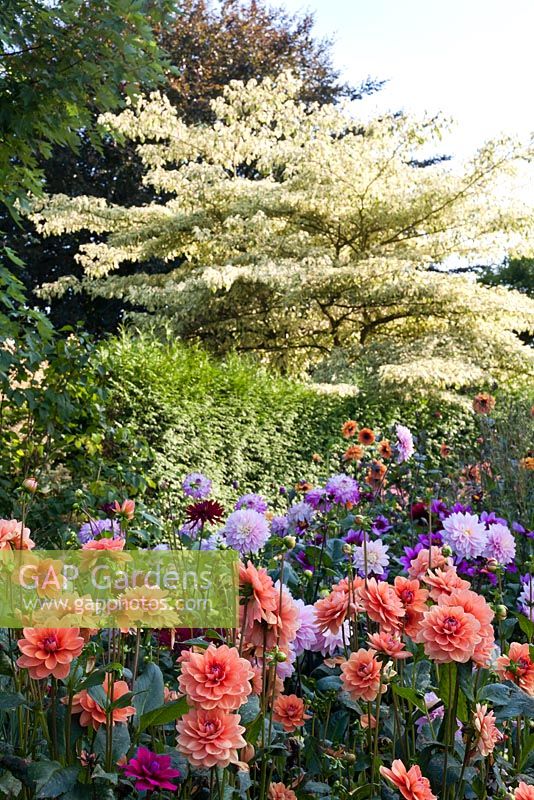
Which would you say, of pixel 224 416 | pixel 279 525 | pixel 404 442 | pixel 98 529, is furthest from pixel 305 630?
pixel 224 416

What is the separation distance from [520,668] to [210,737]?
2.00ft

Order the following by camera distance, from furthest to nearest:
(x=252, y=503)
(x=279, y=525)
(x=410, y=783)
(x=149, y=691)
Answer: (x=279, y=525), (x=252, y=503), (x=149, y=691), (x=410, y=783)

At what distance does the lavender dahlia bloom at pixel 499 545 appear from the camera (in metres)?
1.79

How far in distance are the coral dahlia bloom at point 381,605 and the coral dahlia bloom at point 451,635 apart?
0.09 meters

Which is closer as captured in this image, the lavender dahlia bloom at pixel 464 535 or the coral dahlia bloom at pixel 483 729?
the coral dahlia bloom at pixel 483 729

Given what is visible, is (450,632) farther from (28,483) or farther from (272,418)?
(272,418)

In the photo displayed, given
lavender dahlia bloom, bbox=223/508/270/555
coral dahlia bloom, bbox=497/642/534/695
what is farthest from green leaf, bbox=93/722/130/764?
lavender dahlia bloom, bbox=223/508/270/555

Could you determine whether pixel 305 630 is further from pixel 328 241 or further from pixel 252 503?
pixel 328 241

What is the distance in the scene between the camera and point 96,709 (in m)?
1.02

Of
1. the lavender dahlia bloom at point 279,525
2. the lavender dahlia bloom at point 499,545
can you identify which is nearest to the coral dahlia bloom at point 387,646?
the lavender dahlia bloom at point 499,545

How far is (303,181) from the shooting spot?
28.4 ft

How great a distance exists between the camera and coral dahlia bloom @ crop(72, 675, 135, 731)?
1.01 meters

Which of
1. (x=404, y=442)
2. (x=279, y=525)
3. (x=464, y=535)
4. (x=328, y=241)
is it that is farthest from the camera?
(x=328, y=241)

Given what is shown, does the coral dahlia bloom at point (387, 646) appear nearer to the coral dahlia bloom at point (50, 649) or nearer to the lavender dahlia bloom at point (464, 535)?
the coral dahlia bloom at point (50, 649)
